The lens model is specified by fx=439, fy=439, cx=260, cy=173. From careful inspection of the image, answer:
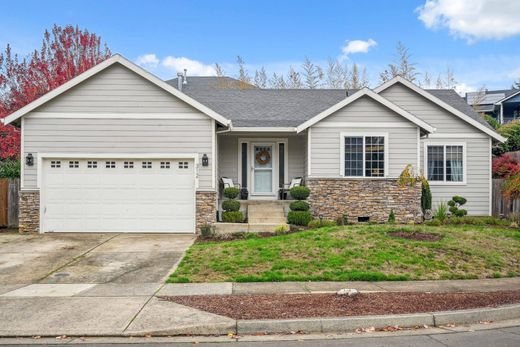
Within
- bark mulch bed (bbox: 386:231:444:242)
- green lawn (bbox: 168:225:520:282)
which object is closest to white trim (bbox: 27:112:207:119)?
green lawn (bbox: 168:225:520:282)

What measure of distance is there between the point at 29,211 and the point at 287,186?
893 cm

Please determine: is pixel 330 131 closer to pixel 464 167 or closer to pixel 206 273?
pixel 464 167

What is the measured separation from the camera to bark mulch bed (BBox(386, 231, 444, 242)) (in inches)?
441

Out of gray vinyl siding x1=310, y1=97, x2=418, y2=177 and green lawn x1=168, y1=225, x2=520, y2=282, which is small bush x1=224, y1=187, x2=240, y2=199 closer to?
gray vinyl siding x1=310, y1=97, x2=418, y2=177

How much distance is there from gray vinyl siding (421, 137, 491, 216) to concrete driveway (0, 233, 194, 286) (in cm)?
1027

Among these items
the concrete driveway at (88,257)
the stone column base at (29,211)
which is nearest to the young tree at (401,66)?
the concrete driveway at (88,257)

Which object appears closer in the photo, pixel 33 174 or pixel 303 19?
pixel 33 174

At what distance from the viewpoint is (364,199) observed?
1523cm

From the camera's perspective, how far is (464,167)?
17.5 metres

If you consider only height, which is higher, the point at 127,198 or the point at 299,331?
the point at 127,198

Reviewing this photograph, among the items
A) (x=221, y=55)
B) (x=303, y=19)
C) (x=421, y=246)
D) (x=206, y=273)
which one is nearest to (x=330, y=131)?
(x=421, y=246)

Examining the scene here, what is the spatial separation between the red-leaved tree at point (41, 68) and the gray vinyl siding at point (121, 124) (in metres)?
9.71

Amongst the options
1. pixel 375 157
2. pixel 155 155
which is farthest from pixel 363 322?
pixel 375 157

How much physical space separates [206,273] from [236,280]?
0.80 metres
